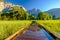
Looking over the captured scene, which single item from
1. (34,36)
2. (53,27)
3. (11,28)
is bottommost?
(53,27)

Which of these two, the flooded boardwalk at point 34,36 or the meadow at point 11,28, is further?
the meadow at point 11,28

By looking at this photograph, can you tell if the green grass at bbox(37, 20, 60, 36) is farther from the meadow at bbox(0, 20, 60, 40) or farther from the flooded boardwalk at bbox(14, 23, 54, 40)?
the flooded boardwalk at bbox(14, 23, 54, 40)

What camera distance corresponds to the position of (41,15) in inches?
4464

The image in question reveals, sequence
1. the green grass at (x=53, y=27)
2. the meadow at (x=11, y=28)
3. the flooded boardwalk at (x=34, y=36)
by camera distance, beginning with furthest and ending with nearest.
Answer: the green grass at (x=53, y=27) → the meadow at (x=11, y=28) → the flooded boardwalk at (x=34, y=36)

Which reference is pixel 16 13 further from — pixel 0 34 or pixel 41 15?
pixel 0 34

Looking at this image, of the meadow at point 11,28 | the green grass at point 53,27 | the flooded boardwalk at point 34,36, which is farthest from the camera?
the green grass at point 53,27

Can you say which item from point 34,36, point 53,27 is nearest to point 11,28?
point 34,36

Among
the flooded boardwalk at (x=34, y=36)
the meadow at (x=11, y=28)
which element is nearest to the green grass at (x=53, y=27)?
the meadow at (x=11, y=28)

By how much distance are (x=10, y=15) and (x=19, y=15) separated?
625 cm

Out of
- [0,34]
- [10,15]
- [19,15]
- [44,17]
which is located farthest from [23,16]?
[0,34]

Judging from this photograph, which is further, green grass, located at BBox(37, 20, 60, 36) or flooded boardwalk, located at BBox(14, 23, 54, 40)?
green grass, located at BBox(37, 20, 60, 36)

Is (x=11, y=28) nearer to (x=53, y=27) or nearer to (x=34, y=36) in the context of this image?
(x=34, y=36)

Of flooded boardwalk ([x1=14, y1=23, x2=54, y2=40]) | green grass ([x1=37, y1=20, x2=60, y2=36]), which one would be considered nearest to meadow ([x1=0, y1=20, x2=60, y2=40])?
green grass ([x1=37, y1=20, x2=60, y2=36])

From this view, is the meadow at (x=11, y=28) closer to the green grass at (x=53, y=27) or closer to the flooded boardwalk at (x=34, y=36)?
the green grass at (x=53, y=27)
